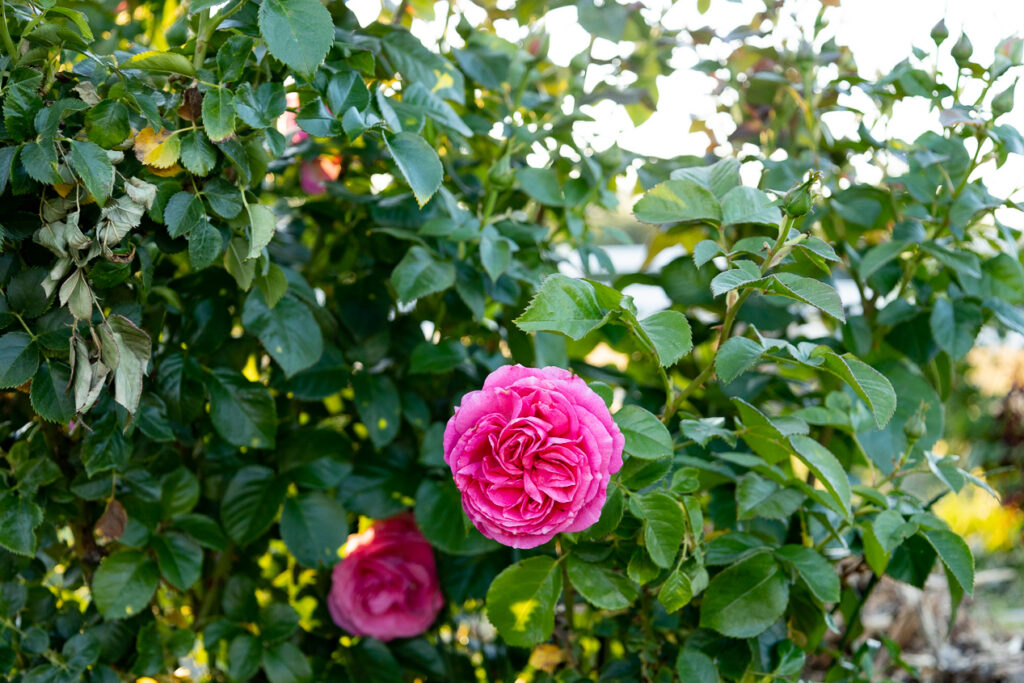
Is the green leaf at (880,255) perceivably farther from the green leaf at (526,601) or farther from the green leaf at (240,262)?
the green leaf at (240,262)

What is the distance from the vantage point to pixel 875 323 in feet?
3.30

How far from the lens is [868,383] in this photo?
615 millimetres

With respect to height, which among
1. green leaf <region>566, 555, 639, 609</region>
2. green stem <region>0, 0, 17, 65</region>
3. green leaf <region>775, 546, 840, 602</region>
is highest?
green stem <region>0, 0, 17, 65</region>

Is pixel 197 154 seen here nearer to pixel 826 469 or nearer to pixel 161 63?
pixel 161 63

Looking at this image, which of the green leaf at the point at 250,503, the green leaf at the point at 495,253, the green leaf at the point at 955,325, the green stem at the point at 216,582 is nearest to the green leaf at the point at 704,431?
the green leaf at the point at 495,253

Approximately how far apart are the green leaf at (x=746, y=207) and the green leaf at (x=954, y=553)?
333 mm

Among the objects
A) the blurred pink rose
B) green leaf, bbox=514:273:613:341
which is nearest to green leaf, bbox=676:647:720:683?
green leaf, bbox=514:273:613:341

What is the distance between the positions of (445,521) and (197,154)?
1.46ft

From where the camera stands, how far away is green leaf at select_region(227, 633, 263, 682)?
0.87 m

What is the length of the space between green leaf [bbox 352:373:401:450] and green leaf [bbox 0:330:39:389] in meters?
0.34

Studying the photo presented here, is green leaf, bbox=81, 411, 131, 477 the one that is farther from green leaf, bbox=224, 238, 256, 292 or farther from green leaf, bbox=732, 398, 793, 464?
green leaf, bbox=732, 398, 793, 464

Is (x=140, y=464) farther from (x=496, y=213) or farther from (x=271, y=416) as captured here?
(x=496, y=213)

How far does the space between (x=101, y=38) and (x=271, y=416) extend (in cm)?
54

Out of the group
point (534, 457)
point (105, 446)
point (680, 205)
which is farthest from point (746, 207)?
point (105, 446)
